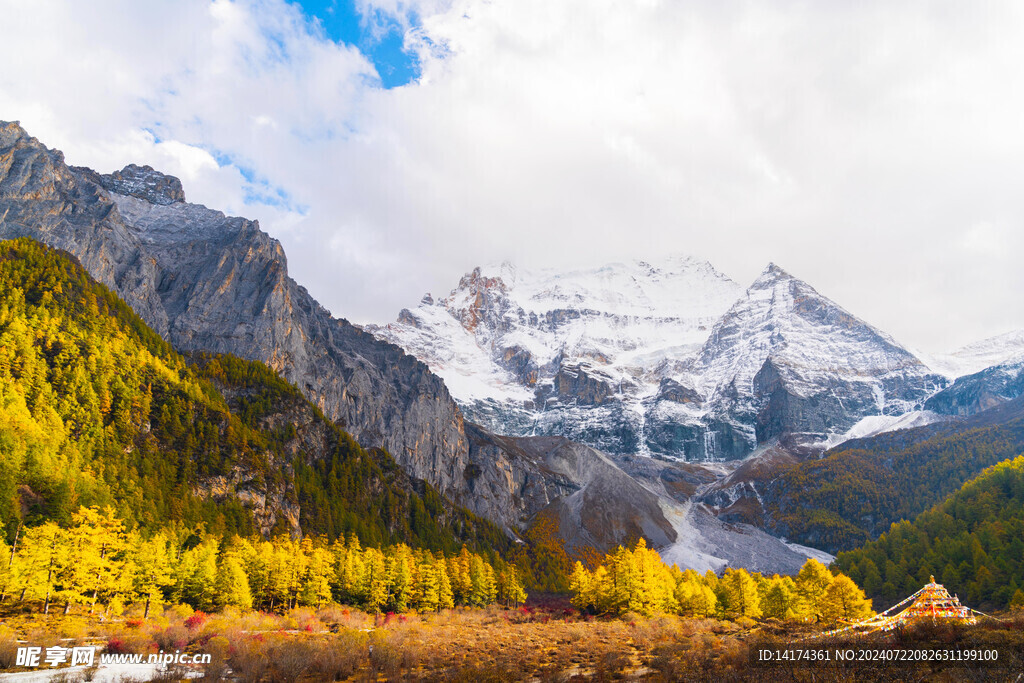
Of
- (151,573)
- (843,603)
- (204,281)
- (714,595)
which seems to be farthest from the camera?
(204,281)

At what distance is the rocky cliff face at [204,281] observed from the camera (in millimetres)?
136375

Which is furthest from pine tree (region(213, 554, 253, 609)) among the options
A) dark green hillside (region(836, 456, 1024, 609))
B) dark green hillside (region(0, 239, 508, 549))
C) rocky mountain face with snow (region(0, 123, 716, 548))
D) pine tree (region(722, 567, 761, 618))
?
rocky mountain face with snow (region(0, 123, 716, 548))

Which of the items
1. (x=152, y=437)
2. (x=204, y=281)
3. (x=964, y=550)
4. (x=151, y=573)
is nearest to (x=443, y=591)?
(x=151, y=573)

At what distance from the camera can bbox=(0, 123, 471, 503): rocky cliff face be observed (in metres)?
136

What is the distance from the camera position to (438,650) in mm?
42844

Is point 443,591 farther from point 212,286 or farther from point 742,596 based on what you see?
point 212,286

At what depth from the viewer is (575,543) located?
176 m

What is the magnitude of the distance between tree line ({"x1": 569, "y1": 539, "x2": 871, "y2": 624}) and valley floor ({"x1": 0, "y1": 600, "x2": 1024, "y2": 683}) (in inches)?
649

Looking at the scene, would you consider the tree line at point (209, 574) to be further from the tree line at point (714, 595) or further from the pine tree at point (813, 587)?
the pine tree at point (813, 587)

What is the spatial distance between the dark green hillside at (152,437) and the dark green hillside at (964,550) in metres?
85.6

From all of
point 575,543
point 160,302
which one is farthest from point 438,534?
point 160,302

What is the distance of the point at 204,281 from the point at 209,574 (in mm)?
124970

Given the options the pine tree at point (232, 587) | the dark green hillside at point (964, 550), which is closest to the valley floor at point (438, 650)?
the pine tree at point (232, 587)

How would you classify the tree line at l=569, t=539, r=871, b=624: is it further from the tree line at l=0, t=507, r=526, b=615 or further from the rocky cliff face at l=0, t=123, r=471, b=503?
the rocky cliff face at l=0, t=123, r=471, b=503
